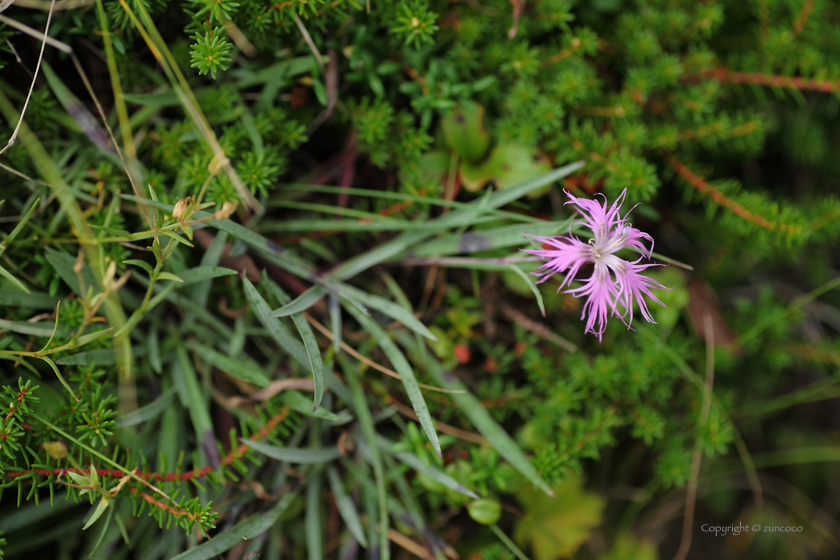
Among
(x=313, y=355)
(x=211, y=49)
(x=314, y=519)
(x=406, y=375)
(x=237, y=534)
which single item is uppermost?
(x=211, y=49)

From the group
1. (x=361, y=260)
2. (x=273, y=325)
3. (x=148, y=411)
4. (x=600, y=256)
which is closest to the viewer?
(x=600, y=256)

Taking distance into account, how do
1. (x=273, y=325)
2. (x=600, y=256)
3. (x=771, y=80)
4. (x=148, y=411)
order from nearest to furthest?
(x=600, y=256) < (x=273, y=325) < (x=148, y=411) < (x=771, y=80)

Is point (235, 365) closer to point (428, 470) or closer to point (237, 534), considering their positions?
point (237, 534)

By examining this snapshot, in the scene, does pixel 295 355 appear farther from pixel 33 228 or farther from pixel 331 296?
pixel 33 228

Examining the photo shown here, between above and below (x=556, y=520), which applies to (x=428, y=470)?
above

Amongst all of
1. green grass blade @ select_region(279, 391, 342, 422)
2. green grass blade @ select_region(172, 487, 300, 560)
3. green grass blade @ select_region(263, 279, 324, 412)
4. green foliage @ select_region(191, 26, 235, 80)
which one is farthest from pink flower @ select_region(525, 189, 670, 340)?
green grass blade @ select_region(172, 487, 300, 560)

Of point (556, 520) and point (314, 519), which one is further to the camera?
point (556, 520)

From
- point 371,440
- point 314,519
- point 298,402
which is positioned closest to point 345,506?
point 314,519
